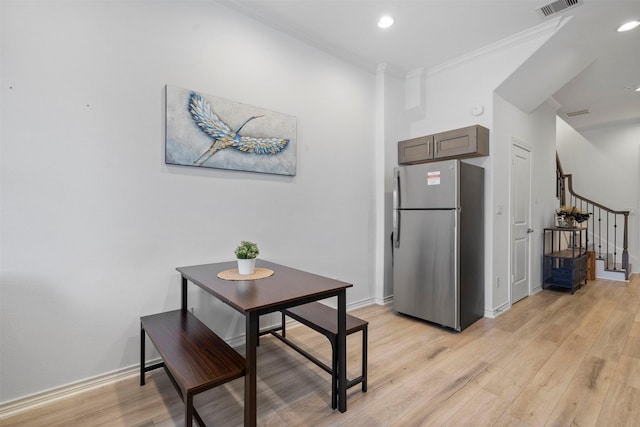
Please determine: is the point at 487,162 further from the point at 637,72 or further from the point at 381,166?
the point at 637,72

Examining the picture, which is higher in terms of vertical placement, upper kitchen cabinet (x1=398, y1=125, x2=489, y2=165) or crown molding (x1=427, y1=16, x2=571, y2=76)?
crown molding (x1=427, y1=16, x2=571, y2=76)

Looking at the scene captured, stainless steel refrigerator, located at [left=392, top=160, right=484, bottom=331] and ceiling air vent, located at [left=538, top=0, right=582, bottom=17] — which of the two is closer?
ceiling air vent, located at [left=538, top=0, right=582, bottom=17]

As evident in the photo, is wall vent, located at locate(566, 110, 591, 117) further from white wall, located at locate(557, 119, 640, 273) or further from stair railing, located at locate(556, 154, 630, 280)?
white wall, located at locate(557, 119, 640, 273)

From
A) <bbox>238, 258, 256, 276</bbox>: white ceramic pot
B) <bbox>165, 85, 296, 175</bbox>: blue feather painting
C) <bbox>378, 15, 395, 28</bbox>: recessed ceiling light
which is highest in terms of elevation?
<bbox>378, 15, 395, 28</bbox>: recessed ceiling light

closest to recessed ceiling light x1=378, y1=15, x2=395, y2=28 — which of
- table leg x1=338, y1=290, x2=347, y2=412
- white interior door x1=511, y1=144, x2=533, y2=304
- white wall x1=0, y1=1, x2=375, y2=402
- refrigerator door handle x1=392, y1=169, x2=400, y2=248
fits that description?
white wall x1=0, y1=1, x2=375, y2=402

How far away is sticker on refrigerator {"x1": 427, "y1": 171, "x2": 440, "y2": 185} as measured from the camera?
2998mm

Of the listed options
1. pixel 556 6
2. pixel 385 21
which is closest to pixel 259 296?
pixel 385 21

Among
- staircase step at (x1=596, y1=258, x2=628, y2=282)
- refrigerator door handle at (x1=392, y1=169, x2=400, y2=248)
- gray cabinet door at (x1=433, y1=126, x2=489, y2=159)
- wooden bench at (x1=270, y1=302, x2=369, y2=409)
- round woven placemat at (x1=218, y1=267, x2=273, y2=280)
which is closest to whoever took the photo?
wooden bench at (x1=270, y1=302, x2=369, y2=409)

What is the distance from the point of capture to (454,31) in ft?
9.86

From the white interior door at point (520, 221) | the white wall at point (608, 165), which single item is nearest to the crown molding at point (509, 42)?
the white interior door at point (520, 221)

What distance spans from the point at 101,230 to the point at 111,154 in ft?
1.66

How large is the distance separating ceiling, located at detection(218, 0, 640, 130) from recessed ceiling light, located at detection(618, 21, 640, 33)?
0.16 ft

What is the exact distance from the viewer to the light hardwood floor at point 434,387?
169 centimetres

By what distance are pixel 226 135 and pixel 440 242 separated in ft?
7.27
